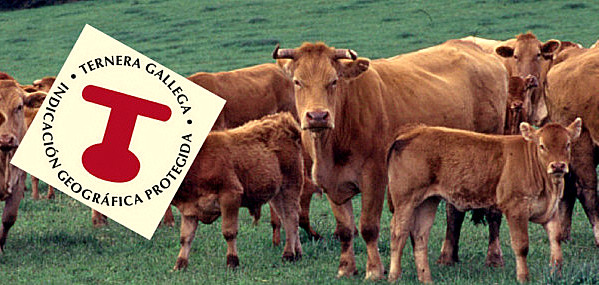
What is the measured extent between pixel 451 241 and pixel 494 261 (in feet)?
1.50

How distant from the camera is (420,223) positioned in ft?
26.3

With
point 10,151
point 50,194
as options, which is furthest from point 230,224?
point 50,194

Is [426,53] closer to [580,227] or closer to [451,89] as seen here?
[451,89]

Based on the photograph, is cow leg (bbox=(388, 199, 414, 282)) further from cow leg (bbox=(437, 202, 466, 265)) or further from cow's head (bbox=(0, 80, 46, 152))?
cow's head (bbox=(0, 80, 46, 152))

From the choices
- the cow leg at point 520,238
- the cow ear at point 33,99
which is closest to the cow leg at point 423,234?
the cow leg at point 520,238

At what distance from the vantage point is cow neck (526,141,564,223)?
7531 mm

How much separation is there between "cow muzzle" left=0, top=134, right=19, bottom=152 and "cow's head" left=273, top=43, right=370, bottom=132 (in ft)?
9.71

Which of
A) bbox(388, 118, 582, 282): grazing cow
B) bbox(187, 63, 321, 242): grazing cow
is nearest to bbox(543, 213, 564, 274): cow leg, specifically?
bbox(388, 118, 582, 282): grazing cow

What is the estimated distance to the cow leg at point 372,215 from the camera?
7977mm

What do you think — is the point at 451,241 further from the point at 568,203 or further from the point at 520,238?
the point at 568,203

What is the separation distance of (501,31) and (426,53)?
15957 millimetres

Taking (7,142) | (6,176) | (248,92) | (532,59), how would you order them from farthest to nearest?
(248,92) < (532,59) < (6,176) < (7,142)

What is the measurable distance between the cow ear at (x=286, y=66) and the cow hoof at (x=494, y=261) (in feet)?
8.57

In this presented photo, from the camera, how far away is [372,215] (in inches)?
316
